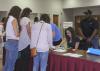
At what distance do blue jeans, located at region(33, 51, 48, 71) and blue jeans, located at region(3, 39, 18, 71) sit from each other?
0.41 meters

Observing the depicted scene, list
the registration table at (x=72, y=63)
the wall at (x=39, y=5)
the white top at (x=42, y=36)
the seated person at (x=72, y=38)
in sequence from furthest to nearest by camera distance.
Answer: the wall at (x=39, y=5) < the seated person at (x=72, y=38) < the white top at (x=42, y=36) < the registration table at (x=72, y=63)

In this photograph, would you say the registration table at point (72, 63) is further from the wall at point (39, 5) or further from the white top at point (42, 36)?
the wall at point (39, 5)

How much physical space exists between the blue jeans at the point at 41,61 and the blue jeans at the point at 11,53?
0.41 meters

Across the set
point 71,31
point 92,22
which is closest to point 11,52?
point 71,31

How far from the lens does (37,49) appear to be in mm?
3604

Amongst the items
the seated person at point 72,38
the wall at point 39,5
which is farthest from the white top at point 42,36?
the wall at point 39,5

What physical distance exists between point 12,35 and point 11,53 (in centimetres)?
33

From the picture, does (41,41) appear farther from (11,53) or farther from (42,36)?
(11,53)

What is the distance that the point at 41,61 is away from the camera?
3.68 meters

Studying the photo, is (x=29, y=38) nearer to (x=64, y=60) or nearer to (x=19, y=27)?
(x=19, y=27)

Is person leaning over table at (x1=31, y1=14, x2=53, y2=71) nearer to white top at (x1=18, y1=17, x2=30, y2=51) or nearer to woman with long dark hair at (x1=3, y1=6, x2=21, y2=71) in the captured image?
white top at (x1=18, y1=17, x2=30, y2=51)

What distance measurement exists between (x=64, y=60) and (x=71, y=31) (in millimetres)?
1027

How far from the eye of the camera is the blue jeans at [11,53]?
380 cm

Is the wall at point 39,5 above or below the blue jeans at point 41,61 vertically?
above
